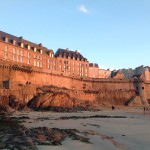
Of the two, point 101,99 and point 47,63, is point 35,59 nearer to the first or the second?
point 47,63

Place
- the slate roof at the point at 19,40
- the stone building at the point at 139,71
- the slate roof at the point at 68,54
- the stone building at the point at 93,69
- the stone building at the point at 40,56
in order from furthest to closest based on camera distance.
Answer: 1. the stone building at the point at 139,71
2. the stone building at the point at 93,69
3. the slate roof at the point at 68,54
4. the slate roof at the point at 19,40
5. the stone building at the point at 40,56

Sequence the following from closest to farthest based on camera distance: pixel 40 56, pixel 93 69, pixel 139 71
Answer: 1. pixel 40 56
2. pixel 93 69
3. pixel 139 71

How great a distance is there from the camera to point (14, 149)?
876 cm

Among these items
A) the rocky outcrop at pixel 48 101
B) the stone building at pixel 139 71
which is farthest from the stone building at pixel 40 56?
the stone building at pixel 139 71

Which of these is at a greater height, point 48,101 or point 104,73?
point 104,73

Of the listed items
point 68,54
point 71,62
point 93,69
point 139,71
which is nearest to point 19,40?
point 68,54

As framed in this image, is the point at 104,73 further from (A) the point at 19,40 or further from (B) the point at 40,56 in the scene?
(A) the point at 19,40

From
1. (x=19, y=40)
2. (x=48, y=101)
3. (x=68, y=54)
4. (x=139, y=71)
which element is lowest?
(x=48, y=101)

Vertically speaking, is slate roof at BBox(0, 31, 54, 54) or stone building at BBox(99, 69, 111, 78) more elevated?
slate roof at BBox(0, 31, 54, 54)

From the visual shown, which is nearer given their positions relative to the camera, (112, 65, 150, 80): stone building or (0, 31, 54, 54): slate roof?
(0, 31, 54, 54): slate roof

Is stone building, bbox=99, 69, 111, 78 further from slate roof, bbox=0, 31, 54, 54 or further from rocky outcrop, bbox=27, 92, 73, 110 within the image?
rocky outcrop, bbox=27, 92, 73, 110

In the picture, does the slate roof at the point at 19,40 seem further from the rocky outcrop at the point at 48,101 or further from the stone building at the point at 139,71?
the stone building at the point at 139,71

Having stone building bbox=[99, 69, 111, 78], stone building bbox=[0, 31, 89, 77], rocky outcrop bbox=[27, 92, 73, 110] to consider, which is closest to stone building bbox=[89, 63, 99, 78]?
stone building bbox=[99, 69, 111, 78]

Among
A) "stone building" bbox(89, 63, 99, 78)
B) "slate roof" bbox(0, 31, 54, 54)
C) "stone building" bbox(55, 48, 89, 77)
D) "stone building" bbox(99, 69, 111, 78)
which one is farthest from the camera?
"stone building" bbox(99, 69, 111, 78)
